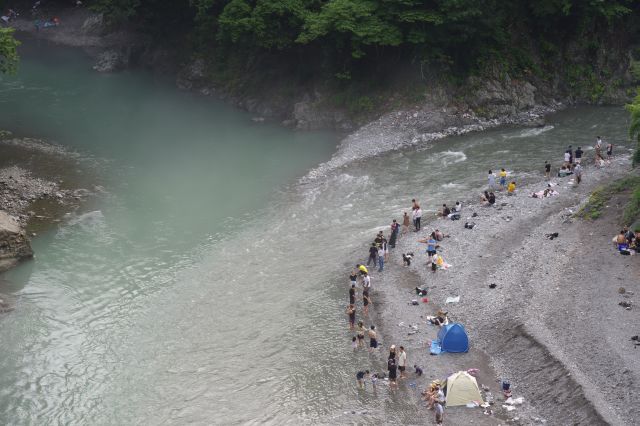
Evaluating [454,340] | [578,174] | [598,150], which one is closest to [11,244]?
[454,340]

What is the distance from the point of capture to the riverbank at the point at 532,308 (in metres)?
26.0

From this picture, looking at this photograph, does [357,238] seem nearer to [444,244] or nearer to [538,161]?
[444,244]

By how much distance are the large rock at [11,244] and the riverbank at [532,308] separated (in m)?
18.6

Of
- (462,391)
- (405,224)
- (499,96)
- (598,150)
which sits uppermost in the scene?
(499,96)

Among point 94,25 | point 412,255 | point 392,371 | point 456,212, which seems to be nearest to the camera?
point 392,371

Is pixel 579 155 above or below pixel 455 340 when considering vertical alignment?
above

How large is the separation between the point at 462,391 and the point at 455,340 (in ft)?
10.4

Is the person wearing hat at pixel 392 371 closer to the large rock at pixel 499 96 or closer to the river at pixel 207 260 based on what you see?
the river at pixel 207 260

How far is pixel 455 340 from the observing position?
29875mm

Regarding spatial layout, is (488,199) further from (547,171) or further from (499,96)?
(499,96)

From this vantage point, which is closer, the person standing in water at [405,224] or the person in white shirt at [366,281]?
the person in white shirt at [366,281]

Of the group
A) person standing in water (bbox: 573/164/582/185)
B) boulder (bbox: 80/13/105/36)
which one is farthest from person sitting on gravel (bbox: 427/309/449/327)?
boulder (bbox: 80/13/105/36)

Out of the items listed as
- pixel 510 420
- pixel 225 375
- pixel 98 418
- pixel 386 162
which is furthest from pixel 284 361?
pixel 386 162

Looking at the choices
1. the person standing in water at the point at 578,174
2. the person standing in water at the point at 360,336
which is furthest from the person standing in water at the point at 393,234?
the person standing in water at the point at 578,174
